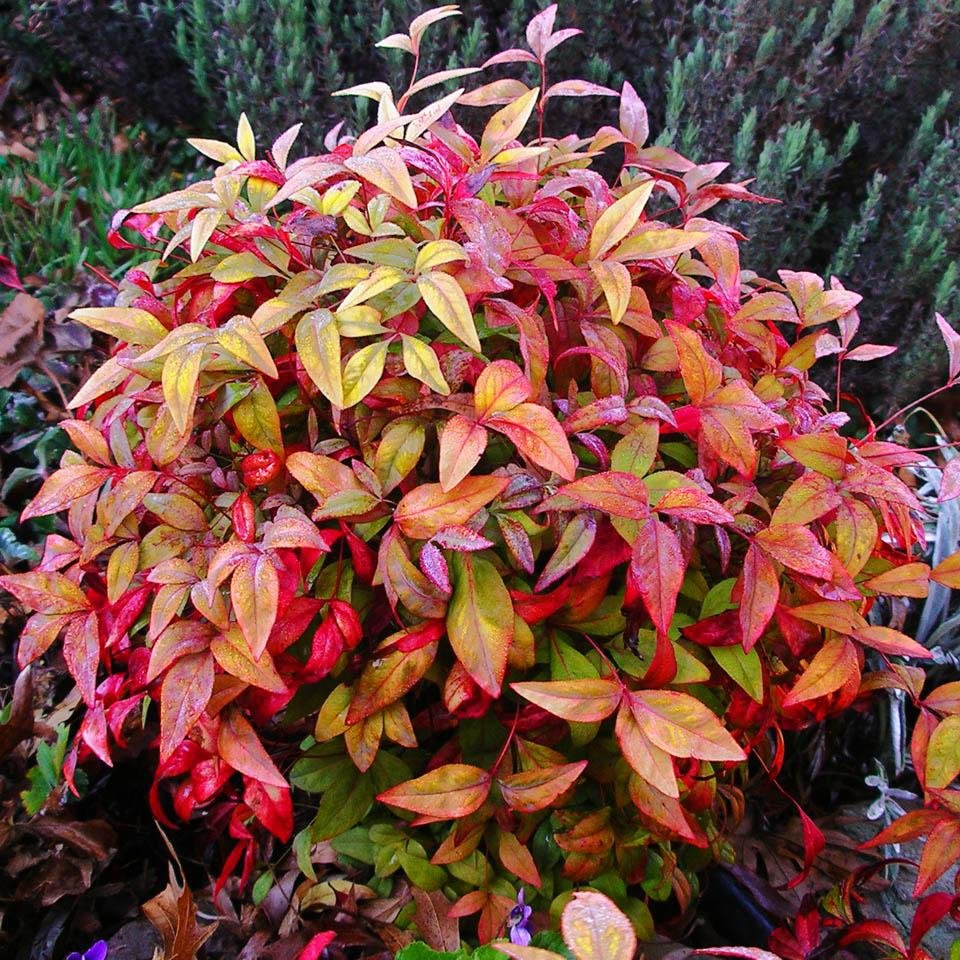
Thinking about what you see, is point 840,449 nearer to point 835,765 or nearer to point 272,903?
point 835,765

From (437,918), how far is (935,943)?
2.38ft

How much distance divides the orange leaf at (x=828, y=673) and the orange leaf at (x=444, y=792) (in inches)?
13.4

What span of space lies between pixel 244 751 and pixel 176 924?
1.34ft

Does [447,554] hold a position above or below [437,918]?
above

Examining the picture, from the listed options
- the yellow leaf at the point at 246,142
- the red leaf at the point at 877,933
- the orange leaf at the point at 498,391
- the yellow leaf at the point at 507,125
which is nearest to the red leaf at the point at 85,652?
the orange leaf at the point at 498,391

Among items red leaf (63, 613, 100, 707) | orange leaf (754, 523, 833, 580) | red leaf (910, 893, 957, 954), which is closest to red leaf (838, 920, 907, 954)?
red leaf (910, 893, 957, 954)

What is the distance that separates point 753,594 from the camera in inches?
34.7

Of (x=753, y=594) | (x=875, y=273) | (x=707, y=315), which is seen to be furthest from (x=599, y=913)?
(x=875, y=273)

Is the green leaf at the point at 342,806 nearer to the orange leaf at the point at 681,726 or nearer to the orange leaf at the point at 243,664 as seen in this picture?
the orange leaf at the point at 243,664

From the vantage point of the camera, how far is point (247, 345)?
845mm

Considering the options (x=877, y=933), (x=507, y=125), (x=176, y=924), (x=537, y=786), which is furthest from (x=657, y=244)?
(x=176, y=924)

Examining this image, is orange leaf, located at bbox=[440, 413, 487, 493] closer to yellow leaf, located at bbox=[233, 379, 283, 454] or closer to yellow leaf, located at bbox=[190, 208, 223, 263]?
yellow leaf, located at bbox=[233, 379, 283, 454]

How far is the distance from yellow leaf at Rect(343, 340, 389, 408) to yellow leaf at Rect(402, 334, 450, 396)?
0.03 metres

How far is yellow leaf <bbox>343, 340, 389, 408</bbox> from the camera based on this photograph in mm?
867
